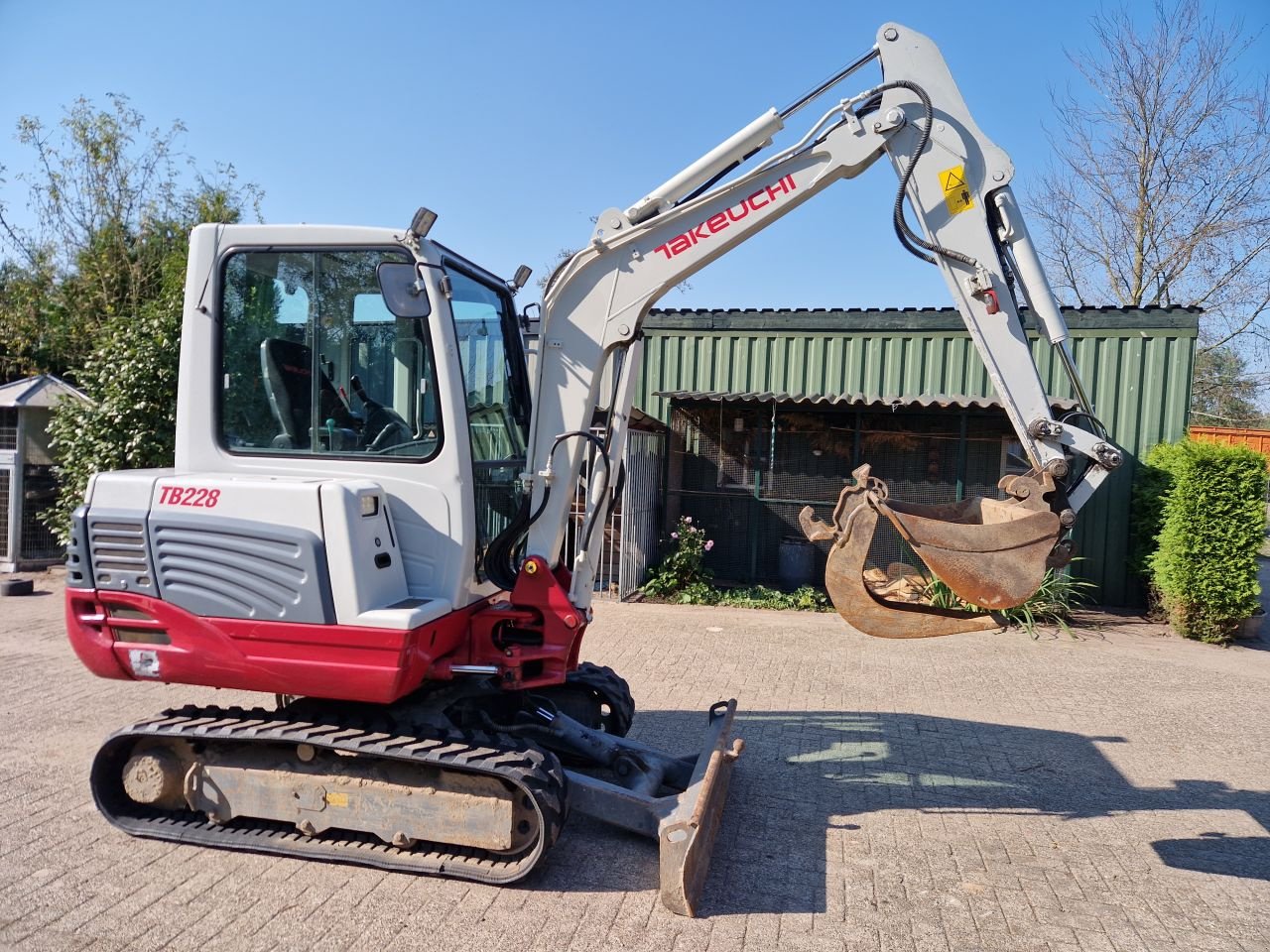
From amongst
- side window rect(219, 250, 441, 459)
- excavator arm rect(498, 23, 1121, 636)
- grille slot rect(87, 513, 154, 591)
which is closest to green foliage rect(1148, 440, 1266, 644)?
excavator arm rect(498, 23, 1121, 636)

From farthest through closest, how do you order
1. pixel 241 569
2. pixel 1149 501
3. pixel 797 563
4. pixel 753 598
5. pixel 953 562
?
pixel 797 563 → pixel 753 598 → pixel 1149 501 → pixel 953 562 → pixel 241 569

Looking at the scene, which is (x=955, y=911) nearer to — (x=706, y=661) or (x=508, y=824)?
(x=508, y=824)

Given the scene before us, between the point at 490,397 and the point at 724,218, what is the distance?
4.71 ft

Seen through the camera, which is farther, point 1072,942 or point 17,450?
point 17,450

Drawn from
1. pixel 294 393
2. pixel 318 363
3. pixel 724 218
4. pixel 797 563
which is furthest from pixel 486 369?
pixel 797 563

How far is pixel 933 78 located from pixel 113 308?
1590 cm

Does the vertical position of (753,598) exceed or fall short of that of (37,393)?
it falls short

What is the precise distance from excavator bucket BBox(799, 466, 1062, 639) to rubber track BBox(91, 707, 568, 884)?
1.56m

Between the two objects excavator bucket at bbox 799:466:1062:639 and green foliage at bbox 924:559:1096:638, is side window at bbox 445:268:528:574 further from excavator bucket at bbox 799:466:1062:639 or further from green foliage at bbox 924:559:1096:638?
green foliage at bbox 924:559:1096:638

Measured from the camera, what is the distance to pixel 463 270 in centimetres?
436

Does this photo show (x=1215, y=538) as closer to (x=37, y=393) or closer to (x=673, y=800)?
(x=673, y=800)

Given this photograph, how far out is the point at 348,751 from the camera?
385 cm

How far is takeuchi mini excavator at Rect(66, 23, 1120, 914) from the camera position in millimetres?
3816

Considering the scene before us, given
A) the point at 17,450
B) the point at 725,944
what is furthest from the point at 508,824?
the point at 17,450
